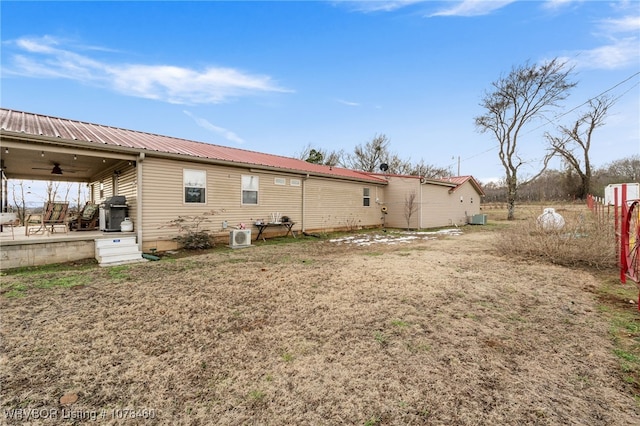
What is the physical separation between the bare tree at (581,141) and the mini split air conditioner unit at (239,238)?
27.2 metres

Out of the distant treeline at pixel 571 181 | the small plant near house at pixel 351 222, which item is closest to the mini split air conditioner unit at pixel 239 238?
the small plant near house at pixel 351 222

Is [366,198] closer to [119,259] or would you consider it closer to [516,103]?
[119,259]

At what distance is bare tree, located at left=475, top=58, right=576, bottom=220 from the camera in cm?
1970

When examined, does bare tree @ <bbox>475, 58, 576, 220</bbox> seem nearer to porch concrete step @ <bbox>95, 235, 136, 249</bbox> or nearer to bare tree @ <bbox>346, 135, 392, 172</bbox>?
bare tree @ <bbox>346, 135, 392, 172</bbox>

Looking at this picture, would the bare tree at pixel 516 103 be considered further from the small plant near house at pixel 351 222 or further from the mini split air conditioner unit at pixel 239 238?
the mini split air conditioner unit at pixel 239 238

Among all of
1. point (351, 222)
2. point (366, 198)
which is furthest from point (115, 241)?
point (366, 198)

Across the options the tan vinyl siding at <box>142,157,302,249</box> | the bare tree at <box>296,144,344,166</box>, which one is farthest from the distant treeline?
the tan vinyl siding at <box>142,157,302,249</box>

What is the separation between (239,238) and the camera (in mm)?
8664

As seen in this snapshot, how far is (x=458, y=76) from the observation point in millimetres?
13297

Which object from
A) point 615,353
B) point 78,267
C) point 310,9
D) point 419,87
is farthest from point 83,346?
point 419,87

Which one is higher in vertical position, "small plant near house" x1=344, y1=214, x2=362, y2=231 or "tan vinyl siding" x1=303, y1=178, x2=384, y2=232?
"tan vinyl siding" x1=303, y1=178, x2=384, y2=232

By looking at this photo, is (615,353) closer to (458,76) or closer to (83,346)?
(83,346)

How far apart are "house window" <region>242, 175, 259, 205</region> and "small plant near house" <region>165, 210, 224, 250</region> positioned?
1.49 meters

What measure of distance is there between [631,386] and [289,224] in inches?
367
